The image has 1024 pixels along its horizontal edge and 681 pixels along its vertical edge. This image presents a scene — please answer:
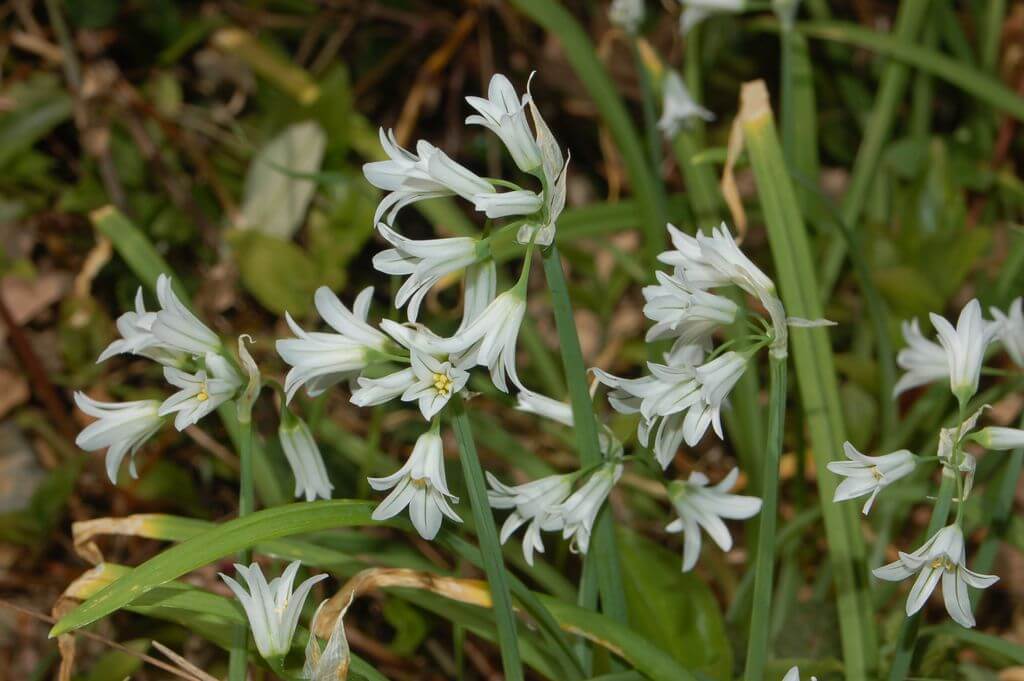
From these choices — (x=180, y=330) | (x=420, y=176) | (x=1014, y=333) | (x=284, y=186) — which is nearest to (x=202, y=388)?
(x=180, y=330)

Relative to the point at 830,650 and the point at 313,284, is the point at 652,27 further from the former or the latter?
the point at 830,650

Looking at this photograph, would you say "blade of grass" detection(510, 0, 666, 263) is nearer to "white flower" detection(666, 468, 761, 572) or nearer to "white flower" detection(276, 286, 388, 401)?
"white flower" detection(666, 468, 761, 572)

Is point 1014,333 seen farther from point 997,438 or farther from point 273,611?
point 273,611

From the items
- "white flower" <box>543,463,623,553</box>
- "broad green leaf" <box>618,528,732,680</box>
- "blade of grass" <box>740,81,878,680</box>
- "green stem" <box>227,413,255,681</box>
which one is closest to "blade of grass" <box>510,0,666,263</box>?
"blade of grass" <box>740,81,878,680</box>

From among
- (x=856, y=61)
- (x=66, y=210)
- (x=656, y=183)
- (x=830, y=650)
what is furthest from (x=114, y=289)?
(x=856, y=61)

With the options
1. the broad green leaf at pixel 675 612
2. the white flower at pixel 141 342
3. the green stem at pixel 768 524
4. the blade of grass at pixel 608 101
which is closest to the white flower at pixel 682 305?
the green stem at pixel 768 524
